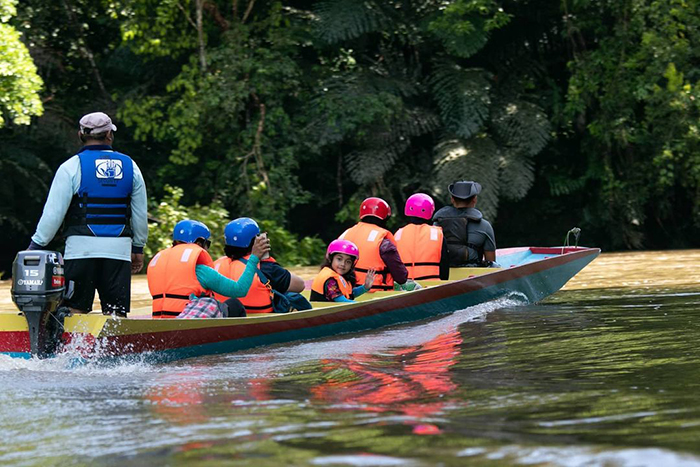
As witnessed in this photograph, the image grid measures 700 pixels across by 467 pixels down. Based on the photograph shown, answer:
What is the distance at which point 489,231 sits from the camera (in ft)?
33.2

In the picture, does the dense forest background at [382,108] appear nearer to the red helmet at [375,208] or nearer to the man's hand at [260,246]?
the red helmet at [375,208]

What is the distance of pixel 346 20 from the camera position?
16.2m

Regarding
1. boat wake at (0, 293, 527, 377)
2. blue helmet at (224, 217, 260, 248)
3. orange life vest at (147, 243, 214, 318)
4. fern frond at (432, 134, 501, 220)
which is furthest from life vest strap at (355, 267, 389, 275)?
fern frond at (432, 134, 501, 220)

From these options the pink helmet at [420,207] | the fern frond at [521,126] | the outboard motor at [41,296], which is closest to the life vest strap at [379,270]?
the pink helmet at [420,207]

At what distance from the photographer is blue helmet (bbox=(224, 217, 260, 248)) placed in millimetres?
7129

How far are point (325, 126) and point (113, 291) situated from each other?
10112 mm

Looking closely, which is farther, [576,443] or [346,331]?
[346,331]

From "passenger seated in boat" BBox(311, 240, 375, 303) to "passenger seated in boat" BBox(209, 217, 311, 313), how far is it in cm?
20

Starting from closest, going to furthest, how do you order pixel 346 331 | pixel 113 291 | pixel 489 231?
pixel 113 291 → pixel 346 331 → pixel 489 231

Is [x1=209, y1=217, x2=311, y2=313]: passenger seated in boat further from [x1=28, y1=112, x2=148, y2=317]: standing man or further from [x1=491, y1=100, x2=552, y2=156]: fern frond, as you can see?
[x1=491, y1=100, x2=552, y2=156]: fern frond

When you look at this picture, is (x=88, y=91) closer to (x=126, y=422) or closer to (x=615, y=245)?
(x=615, y=245)

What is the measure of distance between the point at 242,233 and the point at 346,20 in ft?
31.9

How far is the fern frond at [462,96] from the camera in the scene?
15969 millimetres

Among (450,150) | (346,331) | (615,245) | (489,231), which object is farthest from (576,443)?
(615,245)
